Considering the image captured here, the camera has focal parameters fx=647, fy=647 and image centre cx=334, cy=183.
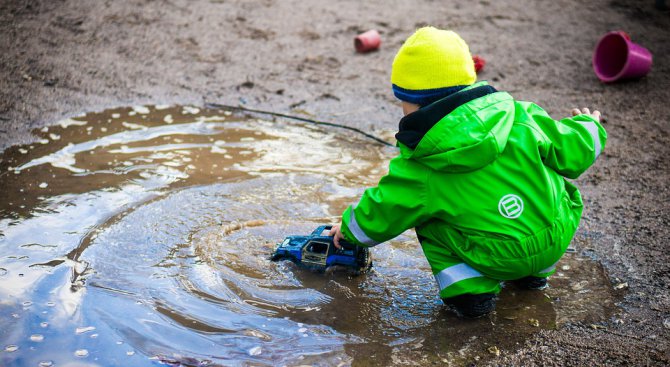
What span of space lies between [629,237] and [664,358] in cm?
112

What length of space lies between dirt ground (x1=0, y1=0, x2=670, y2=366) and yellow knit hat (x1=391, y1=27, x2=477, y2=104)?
144 centimetres

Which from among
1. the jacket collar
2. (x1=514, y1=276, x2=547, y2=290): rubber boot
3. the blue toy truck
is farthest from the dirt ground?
the jacket collar

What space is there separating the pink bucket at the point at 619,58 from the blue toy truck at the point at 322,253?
3.50 m

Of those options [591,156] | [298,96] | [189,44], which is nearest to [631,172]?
[591,156]

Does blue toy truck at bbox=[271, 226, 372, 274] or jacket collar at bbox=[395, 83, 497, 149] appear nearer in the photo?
jacket collar at bbox=[395, 83, 497, 149]

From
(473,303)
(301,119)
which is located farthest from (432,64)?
(301,119)

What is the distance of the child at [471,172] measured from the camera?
266cm

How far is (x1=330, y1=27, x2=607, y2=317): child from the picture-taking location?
266cm

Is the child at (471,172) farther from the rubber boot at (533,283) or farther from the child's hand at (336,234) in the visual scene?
the rubber boot at (533,283)

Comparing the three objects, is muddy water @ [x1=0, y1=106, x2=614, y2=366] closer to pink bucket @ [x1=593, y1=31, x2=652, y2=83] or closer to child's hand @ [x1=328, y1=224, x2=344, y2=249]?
child's hand @ [x1=328, y1=224, x2=344, y2=249]

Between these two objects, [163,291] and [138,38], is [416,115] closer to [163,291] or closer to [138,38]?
[163,291]

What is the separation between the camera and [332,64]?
21.0 feet

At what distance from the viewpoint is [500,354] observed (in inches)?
108

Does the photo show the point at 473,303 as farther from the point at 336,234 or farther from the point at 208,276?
the point at 208,276
